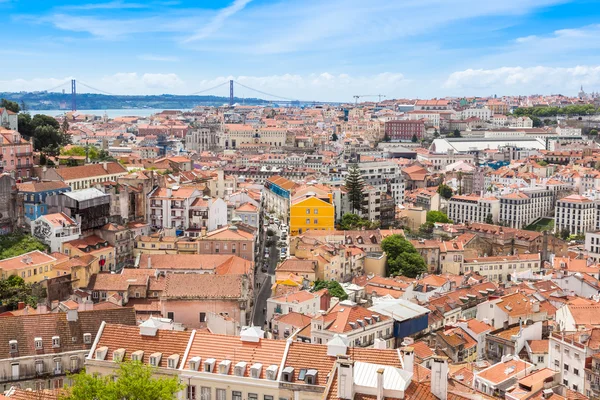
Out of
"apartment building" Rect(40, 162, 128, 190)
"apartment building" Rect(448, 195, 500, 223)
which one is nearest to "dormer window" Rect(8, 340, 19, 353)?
"apartment building" Rect(40, 162, 128, 190)

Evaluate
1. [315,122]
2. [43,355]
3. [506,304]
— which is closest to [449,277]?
[506,304]

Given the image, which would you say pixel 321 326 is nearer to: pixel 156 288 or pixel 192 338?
pixel 156 288

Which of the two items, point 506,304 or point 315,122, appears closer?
point 506,304

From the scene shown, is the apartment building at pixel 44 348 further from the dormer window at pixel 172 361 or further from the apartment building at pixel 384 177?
the apartment building at pixel 384 177

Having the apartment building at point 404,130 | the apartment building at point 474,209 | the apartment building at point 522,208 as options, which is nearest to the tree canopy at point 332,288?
the apartment building at point 474,209

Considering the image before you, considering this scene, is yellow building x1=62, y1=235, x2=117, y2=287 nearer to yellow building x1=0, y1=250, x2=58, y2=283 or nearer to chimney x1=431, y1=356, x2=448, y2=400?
yellow building x1=0, y1=250, x2=58, y2=283

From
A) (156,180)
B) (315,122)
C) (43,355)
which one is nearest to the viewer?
(43,355)
